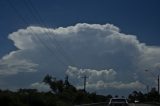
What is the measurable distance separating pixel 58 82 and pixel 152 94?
201 ft

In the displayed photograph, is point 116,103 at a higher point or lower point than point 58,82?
lower

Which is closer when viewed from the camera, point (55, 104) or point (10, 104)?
point (10, 104)

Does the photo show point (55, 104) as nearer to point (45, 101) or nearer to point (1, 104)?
point (45, 101)

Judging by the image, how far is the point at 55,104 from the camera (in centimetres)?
5956

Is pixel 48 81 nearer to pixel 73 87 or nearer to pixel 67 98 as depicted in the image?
pixel 73 87

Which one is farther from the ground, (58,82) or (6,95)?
(58,82)

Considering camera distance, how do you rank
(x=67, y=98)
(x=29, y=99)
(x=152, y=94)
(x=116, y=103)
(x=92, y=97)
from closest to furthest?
(x=116, y=103) < (x=29, y=99) < (x=67, y=98) < (x=92, y=97) < (x=152, y=94)

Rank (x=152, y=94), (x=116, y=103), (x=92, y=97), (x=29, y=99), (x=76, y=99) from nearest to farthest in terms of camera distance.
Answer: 1. (x=116, y=103)
2. (x=29, y=99)
3. (x=76, y=99)
4. (x=92, y=97)
5. (x=152, y=94)

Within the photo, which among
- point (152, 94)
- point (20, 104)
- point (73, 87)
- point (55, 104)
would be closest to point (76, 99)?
point (73, 87)

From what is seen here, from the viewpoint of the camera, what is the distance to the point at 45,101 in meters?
58.6

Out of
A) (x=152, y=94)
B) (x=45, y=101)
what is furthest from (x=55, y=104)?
(x=152, y=94)

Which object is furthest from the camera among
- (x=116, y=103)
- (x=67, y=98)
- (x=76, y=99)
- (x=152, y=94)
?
(x=152, y=94)

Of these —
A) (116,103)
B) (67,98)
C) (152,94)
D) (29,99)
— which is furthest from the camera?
(152,94)

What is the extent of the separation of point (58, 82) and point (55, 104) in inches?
2301
